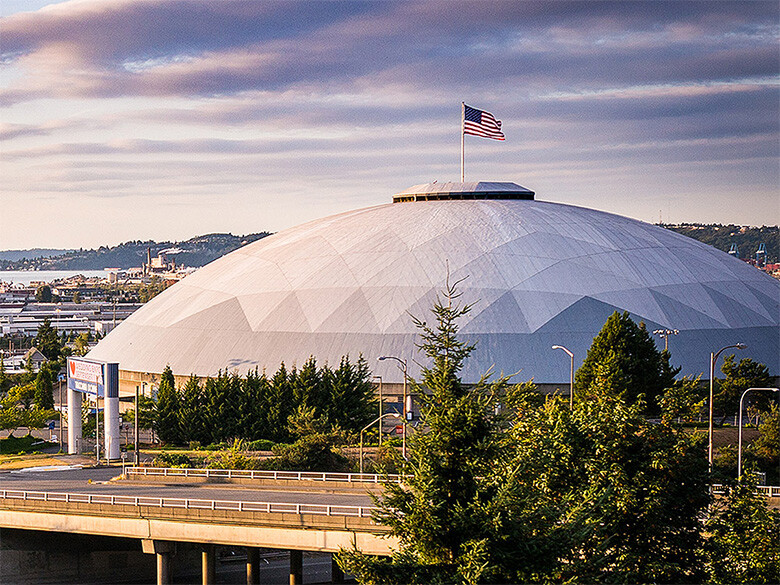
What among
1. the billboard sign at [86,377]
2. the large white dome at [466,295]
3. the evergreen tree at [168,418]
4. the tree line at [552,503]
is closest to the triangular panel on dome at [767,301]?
the large white dome at [466,295]

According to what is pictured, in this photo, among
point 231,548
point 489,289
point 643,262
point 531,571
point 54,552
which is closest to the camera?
point 531,571

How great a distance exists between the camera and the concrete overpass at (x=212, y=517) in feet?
114

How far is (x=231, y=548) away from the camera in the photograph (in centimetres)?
4784

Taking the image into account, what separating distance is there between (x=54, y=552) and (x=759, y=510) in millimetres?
27637

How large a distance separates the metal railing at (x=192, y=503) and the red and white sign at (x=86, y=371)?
17114mm

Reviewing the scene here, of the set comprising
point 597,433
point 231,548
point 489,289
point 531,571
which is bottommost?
point 231,548

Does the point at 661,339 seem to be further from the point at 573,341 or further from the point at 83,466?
the point at 83,466

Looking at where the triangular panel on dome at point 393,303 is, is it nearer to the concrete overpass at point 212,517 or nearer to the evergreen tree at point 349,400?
the evergreen tree at point 349,400

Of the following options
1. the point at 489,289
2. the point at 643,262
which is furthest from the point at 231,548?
the point at 643,262

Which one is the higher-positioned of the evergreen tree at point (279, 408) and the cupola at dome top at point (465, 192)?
the cupola at dome top at point (465, 192)

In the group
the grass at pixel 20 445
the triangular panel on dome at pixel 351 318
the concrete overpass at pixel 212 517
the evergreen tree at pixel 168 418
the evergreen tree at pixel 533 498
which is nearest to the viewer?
the evergreen tree at pixel 533 498

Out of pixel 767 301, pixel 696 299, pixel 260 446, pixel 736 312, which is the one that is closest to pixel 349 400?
pixel 260 446

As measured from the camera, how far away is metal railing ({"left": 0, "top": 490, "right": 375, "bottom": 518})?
1387 inches

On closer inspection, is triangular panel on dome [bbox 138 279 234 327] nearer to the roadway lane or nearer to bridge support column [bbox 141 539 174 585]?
the roadway lane
